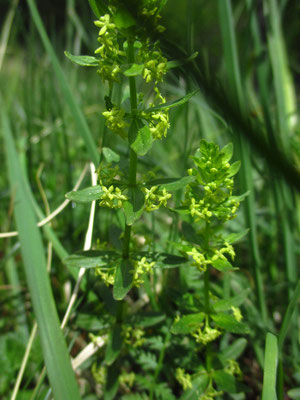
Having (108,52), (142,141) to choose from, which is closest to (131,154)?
(142,141)

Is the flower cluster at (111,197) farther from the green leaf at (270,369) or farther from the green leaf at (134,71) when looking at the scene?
the green leaf at (270,369)

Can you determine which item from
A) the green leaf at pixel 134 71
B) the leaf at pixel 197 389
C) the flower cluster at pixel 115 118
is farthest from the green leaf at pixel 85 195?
the leaf at pixel 197 389

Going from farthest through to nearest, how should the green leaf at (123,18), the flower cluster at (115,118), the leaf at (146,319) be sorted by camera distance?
1. the leaf at (146,319)
2. the flower cluster at (115,118)
3. the green leaf at (123,18)

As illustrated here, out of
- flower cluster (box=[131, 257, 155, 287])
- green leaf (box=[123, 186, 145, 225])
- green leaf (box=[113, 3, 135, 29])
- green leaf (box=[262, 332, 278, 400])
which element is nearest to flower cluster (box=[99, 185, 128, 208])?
green leaf (box=[123, 186, 145, 225])

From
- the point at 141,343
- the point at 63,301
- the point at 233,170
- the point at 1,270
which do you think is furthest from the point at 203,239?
the point at 1,270

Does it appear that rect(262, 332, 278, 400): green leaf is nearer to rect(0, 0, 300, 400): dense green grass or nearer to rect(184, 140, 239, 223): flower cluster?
rect(0, 0, 300, 400): dense green grass

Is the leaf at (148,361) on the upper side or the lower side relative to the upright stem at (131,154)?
lower

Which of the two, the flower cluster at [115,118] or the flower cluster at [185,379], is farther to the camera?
the flower cluster at [185,379]
